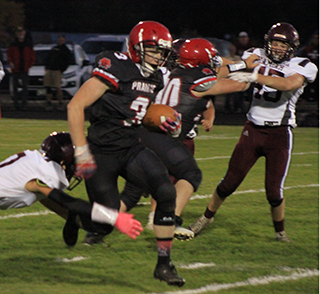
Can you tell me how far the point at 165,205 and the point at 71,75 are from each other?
1313 cm

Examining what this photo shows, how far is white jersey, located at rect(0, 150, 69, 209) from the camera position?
4.19m

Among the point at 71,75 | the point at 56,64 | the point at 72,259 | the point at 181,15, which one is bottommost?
the point at 181,15

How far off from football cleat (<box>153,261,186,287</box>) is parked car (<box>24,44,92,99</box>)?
12.9m

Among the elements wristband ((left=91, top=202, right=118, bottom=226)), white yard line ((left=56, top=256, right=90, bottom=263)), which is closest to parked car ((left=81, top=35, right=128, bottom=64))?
white yard line ((left=56, top=256, right=90, bottom=263))

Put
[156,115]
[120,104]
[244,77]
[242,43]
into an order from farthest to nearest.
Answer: [242,43], [244,77], [156,115], [120,104]

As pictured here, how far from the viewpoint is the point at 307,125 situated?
14.9 m

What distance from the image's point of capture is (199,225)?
19.2ft

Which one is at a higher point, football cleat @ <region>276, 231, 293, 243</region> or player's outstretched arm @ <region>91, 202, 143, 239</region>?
player's outstretched arm @ <region>91, 202, 143, 239</region>

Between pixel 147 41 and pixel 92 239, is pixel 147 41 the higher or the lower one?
the higher one

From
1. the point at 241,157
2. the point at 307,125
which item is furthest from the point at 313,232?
the point at 307,125

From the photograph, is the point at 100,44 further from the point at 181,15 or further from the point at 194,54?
the point at 194,54

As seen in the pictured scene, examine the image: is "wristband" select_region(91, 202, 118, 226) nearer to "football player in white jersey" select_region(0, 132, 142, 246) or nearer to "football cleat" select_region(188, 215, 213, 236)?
"football player in white jersey" select_region(0, 132, 142, 246)

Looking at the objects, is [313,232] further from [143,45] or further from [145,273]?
[143,45]

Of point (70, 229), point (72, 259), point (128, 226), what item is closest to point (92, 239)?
point (72, 259)
